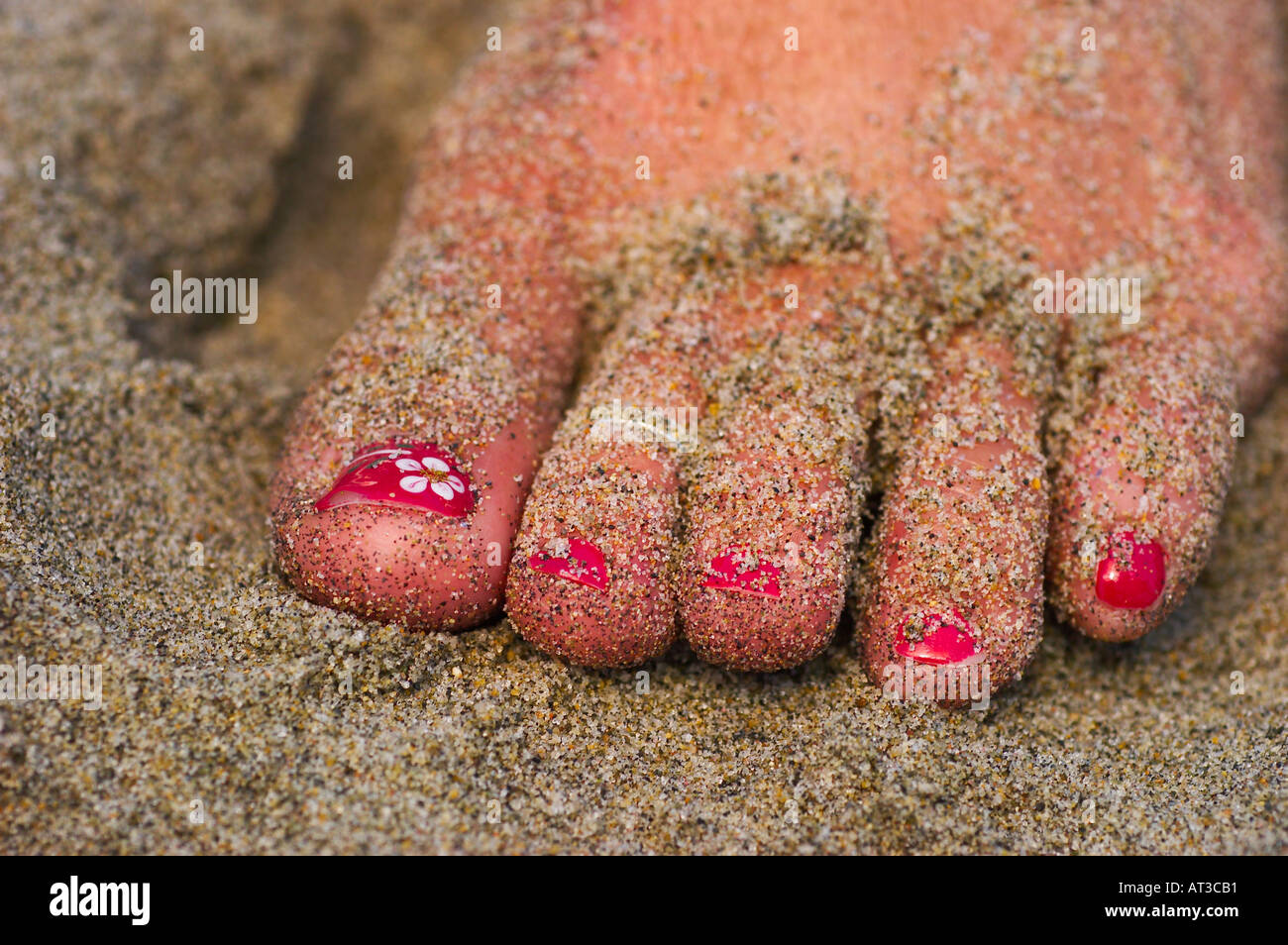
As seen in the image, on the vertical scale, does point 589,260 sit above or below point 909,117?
below

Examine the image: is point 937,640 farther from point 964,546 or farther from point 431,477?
point 431,477

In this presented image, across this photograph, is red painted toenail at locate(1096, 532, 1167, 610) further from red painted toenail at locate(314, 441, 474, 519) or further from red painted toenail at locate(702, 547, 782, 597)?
red painted toenail at locate(314, 441, 474, 519)

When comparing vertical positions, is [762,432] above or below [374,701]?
above

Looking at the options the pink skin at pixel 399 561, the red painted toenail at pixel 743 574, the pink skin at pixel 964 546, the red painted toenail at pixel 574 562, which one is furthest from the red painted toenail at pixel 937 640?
the pink skin at pixel 399 561

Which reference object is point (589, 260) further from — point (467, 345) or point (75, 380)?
point (75, 380)

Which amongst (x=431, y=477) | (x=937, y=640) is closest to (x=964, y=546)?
(x=937, y=640)

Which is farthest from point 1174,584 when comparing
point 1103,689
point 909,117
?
point 909,117

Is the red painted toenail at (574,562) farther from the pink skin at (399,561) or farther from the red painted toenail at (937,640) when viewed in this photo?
the red painted toenail at (937,640)
